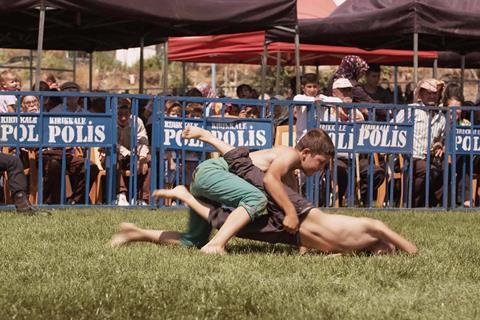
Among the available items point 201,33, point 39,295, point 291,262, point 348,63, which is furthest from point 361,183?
point 39,295

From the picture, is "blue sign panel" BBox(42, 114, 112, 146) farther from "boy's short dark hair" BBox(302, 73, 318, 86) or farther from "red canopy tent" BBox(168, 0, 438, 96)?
"red canopy tent" BBox(168, 0, 438, 96)

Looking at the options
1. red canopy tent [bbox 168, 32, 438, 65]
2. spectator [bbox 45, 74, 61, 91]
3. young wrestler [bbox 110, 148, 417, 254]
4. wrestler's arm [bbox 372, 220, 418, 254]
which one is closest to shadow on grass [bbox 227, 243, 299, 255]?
young wrestler [bbox 110, 148, 417, 254]

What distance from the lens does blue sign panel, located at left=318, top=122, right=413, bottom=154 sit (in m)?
13.6

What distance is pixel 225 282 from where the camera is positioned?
6.75 meters

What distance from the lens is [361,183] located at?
14219 millimetres

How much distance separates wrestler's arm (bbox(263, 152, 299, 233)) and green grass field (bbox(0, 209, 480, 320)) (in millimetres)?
252

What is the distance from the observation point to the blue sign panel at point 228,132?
1300cm

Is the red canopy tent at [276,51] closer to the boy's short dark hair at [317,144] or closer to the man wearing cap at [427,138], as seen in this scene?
the man wearing cap at [427,138]

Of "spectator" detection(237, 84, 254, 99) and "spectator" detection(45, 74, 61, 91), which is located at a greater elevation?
"spectator" detection(45, 74, 61, 91)

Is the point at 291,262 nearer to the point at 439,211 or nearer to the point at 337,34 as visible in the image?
the point at 439,211

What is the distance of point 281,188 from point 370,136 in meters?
5.70

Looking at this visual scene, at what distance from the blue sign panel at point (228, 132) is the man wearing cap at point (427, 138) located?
1916 millimetres

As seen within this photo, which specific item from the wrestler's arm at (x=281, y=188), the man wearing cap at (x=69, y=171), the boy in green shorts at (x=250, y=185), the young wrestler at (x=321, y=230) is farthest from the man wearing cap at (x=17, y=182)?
the wrestler's arm at (x=281, y=188)

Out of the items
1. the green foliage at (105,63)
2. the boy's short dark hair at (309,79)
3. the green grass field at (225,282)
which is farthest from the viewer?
the green foliage at (105,63)
